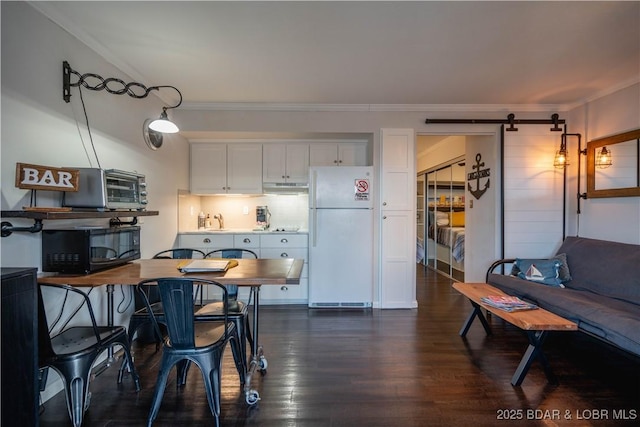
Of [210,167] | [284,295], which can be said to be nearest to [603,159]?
[284,295]

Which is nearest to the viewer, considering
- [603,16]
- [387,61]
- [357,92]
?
[603,16]

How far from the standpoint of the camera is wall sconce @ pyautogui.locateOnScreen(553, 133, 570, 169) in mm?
3455

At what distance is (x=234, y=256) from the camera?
9.39 ft

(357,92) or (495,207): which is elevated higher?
(357,92)

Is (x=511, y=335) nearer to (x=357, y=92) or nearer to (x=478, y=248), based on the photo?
(x=478, y=248)

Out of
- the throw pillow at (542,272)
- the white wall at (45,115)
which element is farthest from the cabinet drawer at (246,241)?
the throw pillow at (542,272)

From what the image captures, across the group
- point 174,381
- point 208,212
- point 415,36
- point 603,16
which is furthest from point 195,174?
point 603,16

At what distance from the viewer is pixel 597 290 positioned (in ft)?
8.75

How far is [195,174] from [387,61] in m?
2.75

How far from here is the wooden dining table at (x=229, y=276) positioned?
5.53 feet

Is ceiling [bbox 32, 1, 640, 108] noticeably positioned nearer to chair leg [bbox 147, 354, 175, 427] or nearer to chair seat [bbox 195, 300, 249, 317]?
chair seat [bbox 195, 300, 249, 317]

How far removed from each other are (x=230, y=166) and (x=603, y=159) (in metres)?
4.26

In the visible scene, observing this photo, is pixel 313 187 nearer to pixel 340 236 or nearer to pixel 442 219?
pixel 340 236

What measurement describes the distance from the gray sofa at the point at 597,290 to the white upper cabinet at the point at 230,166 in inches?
121
